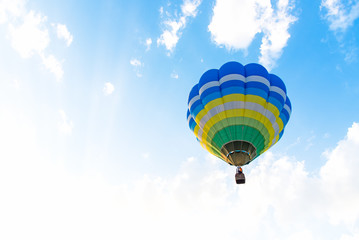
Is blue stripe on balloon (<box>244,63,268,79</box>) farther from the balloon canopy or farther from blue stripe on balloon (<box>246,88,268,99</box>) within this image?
blue stripe on balloon (<box>246,88,268,99</box>)

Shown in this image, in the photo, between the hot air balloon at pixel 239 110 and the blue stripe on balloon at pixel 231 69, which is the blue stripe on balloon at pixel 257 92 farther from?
the blue stripe on balloon at pixel 231 69

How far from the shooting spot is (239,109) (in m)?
12.2

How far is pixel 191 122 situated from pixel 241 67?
4.26 m

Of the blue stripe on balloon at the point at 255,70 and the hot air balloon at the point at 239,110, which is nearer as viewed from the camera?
the hot air balloon at the point at 239,110

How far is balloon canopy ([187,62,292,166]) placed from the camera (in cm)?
1217

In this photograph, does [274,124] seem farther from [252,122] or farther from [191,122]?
[191,122]

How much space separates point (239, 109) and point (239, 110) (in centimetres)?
5

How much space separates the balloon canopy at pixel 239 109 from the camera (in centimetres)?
1217

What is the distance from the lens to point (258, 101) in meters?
12.1

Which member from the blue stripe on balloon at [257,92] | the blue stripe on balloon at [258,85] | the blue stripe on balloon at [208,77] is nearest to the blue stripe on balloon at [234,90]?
the blue stripe on balloon at [257,92]

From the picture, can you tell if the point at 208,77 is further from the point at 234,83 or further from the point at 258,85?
the point at 258,85

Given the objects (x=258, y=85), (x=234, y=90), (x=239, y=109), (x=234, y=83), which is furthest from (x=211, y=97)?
(x=258, y=85)

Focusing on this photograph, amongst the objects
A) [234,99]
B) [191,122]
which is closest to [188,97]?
[191,122]

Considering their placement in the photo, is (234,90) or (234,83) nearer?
(234,90)
